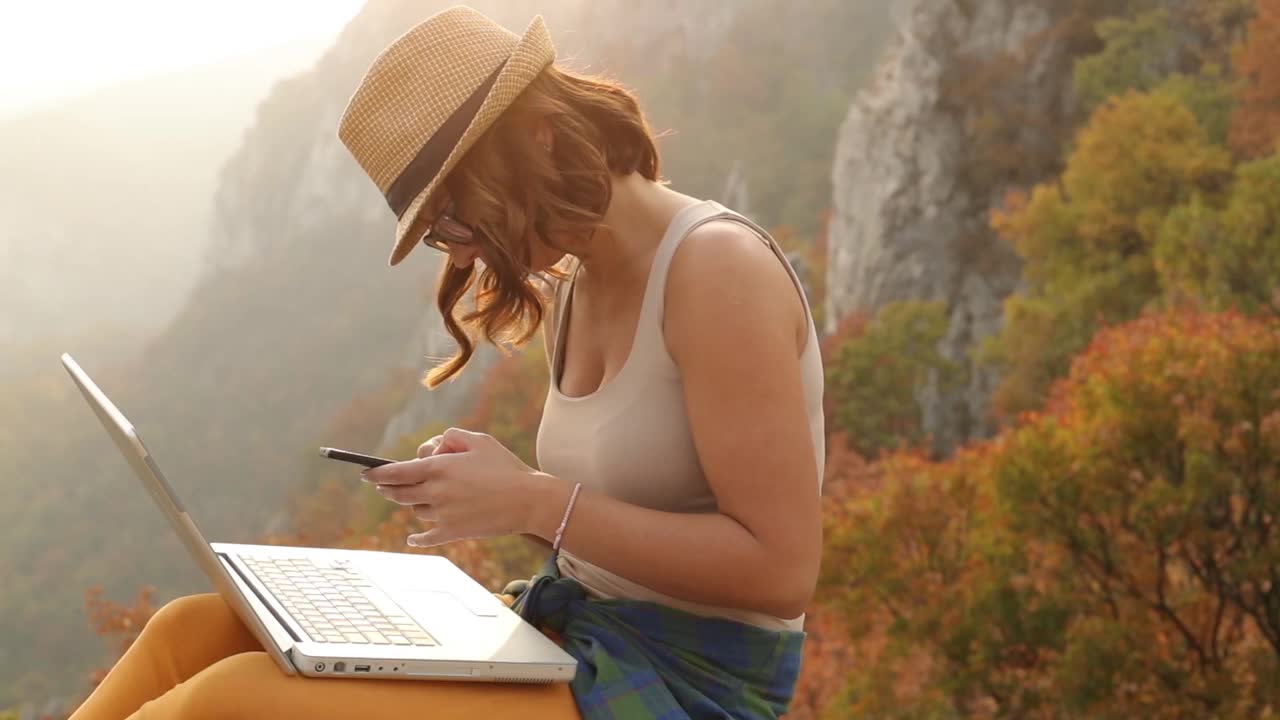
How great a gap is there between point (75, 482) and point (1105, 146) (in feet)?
144

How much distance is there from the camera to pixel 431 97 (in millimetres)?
1833

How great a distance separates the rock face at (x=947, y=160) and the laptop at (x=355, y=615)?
22.4 metres

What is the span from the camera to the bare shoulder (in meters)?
1.71

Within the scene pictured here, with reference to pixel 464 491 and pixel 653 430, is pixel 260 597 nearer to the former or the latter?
pixel 464 491

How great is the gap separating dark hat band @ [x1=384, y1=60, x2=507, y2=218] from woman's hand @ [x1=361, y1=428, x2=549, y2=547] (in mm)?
405

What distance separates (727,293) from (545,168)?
0.32 meters

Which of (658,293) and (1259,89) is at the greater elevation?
(1259,89)

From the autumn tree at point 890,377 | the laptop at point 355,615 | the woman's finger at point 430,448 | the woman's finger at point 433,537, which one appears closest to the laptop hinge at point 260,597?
the laptop at point 355,615

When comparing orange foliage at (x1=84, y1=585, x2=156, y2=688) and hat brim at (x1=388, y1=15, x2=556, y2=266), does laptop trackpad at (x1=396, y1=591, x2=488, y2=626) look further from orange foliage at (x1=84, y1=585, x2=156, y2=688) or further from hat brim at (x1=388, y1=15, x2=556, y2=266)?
orange foliage at (x1=84, y1=585, x2=156, y2=688)

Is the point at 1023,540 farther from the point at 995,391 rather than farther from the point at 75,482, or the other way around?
the point at 75,482

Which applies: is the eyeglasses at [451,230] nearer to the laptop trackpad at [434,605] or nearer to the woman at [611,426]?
the woman at [611,426]

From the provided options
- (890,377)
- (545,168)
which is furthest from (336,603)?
(890,377)

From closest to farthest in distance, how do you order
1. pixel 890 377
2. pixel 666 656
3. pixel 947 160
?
pixel 666 656 → pixel 890 377 → pixel 947 160

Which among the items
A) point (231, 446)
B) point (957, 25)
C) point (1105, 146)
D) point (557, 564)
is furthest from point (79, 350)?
point (557, 564)
